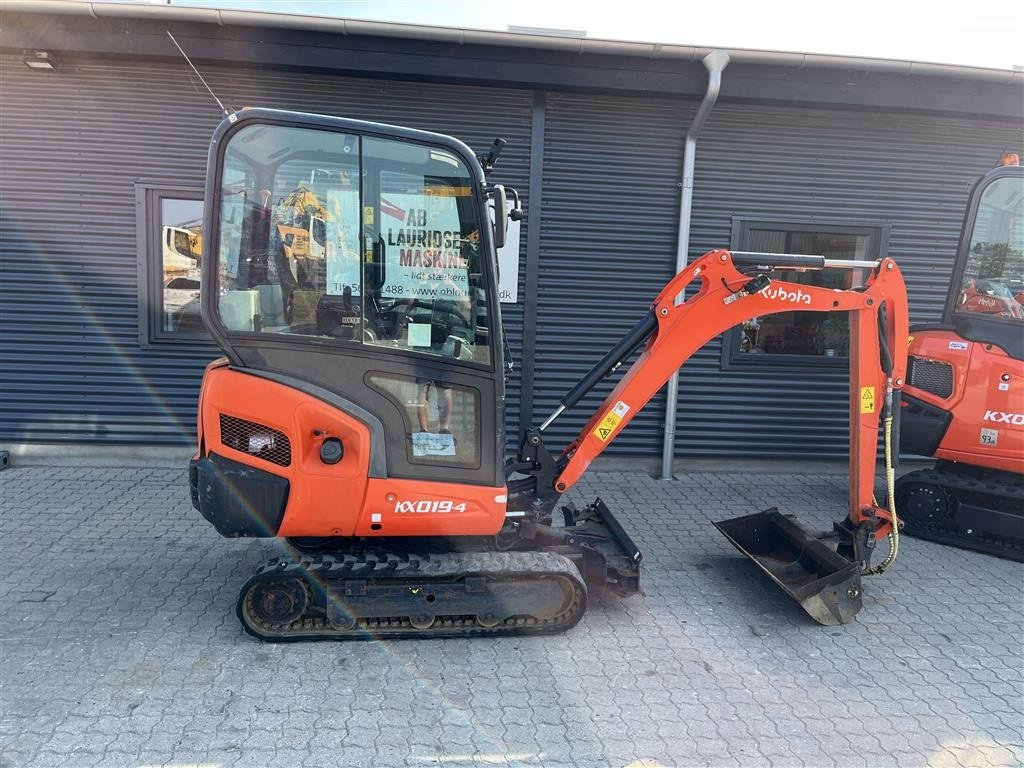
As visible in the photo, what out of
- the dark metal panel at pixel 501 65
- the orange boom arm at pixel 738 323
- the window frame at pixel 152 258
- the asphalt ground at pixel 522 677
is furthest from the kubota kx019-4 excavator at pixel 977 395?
the window frame at pixel 152 258

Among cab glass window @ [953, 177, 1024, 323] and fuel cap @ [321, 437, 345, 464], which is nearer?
fuel cap @ [321, 437, 345, 464]

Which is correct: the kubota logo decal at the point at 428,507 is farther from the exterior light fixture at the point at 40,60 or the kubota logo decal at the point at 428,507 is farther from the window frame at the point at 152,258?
the exterior light fixture at the point at 40,60

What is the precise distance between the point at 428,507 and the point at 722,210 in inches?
193

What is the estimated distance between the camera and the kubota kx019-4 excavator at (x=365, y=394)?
330 cm

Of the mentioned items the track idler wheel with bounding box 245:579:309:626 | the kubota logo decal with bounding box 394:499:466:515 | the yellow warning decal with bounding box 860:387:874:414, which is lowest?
the track idler wheel with bounding box 245:579:309:626

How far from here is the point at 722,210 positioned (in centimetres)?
687

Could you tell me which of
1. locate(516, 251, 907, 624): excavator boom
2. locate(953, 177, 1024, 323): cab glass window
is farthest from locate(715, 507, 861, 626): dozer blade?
locate(953, 177, 1024, 323): cab glass window

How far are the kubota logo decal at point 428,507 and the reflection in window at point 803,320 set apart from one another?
14.7 ft

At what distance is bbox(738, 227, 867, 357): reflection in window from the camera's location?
22.8 ft

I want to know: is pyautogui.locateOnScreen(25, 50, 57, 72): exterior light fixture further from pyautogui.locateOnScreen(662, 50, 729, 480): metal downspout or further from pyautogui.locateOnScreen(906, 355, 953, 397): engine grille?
pyautogui.locateOnScreen(906, 355, 953, 397): engine grille

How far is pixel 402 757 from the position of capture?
2.76 meters

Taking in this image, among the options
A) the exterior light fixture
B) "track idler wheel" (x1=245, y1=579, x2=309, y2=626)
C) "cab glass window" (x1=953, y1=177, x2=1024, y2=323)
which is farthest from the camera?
the exterior light fixture

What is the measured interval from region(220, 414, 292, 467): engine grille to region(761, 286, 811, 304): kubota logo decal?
2.81 metres

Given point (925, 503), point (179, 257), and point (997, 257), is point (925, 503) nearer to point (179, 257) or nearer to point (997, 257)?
point (997, 257)
